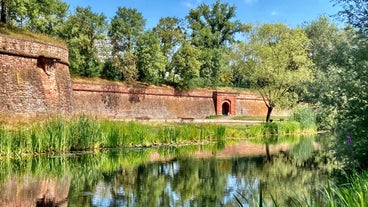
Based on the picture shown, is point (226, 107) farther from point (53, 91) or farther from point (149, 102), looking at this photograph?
point (53, 91)

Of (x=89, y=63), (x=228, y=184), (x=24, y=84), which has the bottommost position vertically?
(x=228, y=184)

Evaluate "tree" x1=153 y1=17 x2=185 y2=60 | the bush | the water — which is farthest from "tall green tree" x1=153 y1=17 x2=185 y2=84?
the water

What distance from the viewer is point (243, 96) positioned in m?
45.0

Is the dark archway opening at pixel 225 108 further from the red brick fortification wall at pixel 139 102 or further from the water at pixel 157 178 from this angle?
the water at pixel 157 178

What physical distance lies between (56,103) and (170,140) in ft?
→ 22.1

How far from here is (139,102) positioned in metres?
35.8

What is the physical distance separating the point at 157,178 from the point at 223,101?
103ft

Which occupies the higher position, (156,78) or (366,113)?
(156,78)

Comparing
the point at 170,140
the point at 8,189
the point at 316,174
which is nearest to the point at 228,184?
the point at 316,174

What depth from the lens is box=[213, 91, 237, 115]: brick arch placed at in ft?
139

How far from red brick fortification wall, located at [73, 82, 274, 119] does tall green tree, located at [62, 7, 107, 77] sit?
208 centimetres

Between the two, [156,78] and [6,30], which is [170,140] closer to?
[6,30]

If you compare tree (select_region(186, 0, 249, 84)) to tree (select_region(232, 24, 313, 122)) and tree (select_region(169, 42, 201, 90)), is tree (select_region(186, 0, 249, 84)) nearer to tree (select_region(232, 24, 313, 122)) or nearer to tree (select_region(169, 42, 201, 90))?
tree (select_region(169, 42, 201, 90))

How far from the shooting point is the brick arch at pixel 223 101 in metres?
42.3
